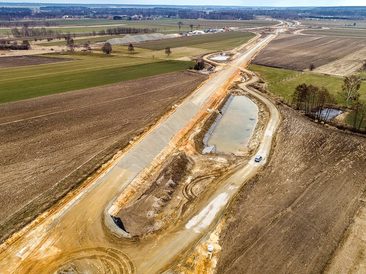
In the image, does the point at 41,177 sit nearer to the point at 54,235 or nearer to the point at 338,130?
the point at 54,235

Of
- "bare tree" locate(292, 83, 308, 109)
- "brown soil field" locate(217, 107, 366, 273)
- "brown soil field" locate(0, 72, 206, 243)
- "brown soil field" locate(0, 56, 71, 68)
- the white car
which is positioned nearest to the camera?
"brown soil field" locate(217, 107, 366, 273)

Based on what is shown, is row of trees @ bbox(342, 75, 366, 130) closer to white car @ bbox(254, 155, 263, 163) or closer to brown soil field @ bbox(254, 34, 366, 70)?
white car @ bbox(254, 155, 263, 163)

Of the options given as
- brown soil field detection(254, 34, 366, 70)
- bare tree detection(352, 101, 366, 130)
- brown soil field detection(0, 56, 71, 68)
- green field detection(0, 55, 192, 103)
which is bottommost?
brown soil field detection(254, 34, 366, 70)

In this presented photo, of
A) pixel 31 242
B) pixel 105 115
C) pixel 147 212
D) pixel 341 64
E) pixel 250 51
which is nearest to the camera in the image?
pixel 31 242

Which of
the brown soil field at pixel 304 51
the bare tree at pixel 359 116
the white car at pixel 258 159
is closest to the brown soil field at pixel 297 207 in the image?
the white car at pixel 258 159

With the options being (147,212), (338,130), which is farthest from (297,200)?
(338,130)

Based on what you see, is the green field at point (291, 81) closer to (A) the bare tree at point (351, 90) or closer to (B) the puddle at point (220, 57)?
(A) the bare tree at point (351, 90)

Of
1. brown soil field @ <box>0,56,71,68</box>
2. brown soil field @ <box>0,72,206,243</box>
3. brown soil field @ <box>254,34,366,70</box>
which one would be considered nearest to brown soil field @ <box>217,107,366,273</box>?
brown soil field @ <box>0,72,206,243</box>
